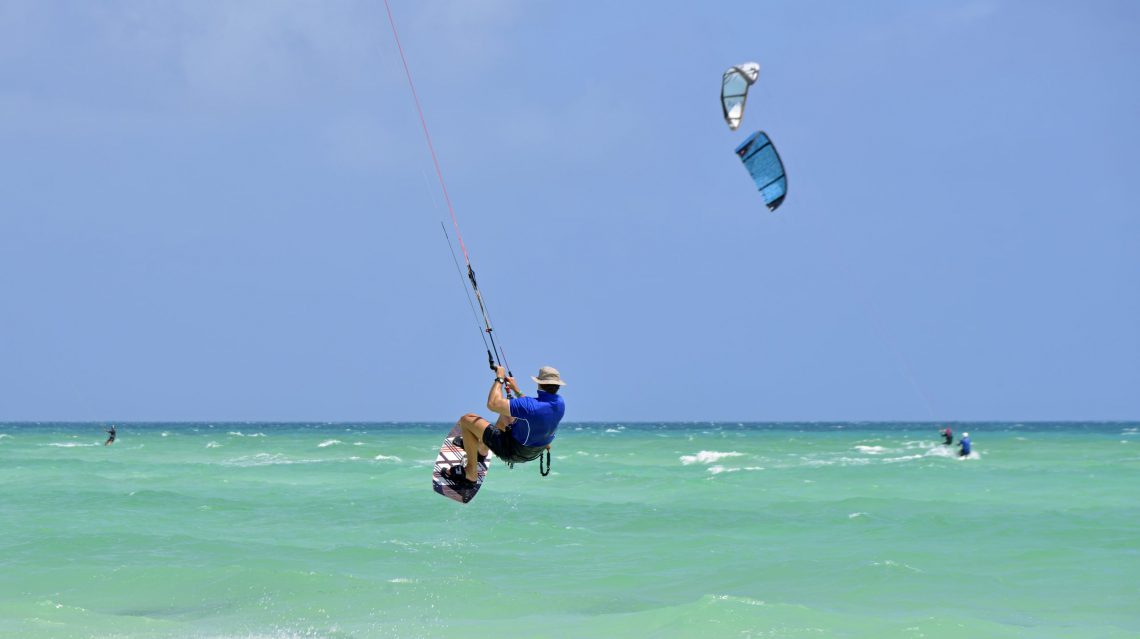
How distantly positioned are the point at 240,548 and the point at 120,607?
380cm

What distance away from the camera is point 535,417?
853 cm

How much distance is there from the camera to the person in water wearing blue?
8.46 metres

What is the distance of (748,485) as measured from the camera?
24203 mm

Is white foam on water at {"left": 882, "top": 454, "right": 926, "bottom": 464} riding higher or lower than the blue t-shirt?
lower

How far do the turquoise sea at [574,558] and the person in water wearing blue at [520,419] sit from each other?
6.08 feet

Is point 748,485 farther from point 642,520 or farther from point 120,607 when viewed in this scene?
point 120,607

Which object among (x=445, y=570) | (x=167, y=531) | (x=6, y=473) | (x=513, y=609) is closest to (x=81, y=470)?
(x=6, y=473)

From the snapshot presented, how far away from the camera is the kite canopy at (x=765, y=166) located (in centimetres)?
1195

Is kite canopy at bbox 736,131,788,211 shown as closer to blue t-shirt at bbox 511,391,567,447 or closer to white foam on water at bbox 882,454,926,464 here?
blue t-shirt at bbox 511,391,567,447

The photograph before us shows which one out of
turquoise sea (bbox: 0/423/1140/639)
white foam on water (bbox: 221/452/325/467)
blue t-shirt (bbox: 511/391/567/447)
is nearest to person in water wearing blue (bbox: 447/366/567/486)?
blue t-shirt (bbox: 511/391/567/447)

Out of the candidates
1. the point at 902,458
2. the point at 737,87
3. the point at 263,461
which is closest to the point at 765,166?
the point at 737,87

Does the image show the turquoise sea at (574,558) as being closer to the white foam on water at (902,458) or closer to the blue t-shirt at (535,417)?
the blue t-shirt at (535,417)

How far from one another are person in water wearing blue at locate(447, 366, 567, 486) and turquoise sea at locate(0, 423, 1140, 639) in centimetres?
185

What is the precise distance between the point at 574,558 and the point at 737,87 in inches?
227
